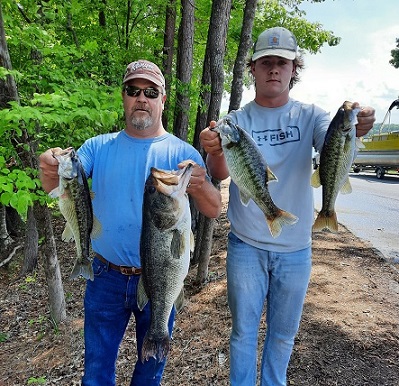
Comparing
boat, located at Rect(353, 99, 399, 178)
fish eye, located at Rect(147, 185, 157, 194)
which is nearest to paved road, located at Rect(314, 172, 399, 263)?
boat, located at Rect(353, 99, 399, 178)

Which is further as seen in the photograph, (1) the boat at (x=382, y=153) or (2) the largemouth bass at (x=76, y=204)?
(1) the boat at (x=382, y=153)

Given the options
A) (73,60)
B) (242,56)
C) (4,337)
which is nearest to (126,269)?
(4,337)

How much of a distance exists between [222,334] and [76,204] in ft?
11.1

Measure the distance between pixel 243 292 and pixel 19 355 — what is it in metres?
4.09

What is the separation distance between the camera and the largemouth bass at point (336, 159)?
2400 mm

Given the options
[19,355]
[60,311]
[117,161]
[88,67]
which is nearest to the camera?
[117,161]

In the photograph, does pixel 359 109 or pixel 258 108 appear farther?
pixel 258 108

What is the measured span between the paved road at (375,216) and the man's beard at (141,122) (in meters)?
6.76

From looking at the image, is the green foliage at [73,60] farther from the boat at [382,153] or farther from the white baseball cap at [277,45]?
the boat at [382,153]

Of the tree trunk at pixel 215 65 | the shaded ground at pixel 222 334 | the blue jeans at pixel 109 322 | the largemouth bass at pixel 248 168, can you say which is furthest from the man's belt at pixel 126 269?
the tree trunk at pixel 215 65

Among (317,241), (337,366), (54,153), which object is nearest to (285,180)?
(54,153)

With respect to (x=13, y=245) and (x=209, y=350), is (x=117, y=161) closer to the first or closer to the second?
(x=209, y=350)

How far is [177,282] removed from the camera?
2.46 metres

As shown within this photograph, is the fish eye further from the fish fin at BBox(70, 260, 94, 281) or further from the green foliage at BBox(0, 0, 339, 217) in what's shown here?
the green foliage at BBox(0, 0, 339, 217)
